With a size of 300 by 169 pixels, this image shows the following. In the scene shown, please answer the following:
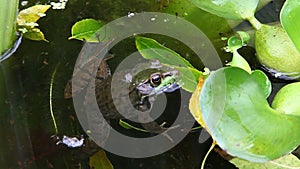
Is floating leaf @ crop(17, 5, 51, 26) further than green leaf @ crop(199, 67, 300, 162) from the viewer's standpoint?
Yes

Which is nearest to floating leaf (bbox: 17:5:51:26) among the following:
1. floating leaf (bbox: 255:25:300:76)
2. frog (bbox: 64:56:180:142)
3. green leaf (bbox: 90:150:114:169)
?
frog (bbox: 64:56:180:142)

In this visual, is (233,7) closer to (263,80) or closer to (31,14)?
(263,80)

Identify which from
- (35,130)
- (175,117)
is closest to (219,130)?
(175,117)

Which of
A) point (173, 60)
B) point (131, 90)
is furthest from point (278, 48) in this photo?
point (131, 90)

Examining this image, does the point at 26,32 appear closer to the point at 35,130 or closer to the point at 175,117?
the point at 35,130

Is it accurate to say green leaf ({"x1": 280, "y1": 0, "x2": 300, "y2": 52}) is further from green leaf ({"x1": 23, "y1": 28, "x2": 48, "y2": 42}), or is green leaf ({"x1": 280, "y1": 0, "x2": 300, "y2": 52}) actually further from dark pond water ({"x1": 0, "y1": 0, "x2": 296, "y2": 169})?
green leaf ({"x1": 23, "y1": 28, "x2": 48, "y2": 42})

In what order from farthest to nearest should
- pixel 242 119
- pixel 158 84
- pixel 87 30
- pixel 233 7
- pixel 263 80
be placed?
1. pixel 87 30
2. pixel 158 84
3. pixel 233 7
4. pixel 263 80
5. pixel 242 119

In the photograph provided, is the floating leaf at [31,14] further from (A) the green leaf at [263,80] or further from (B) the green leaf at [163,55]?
(A) the green leaf at [263,80]
